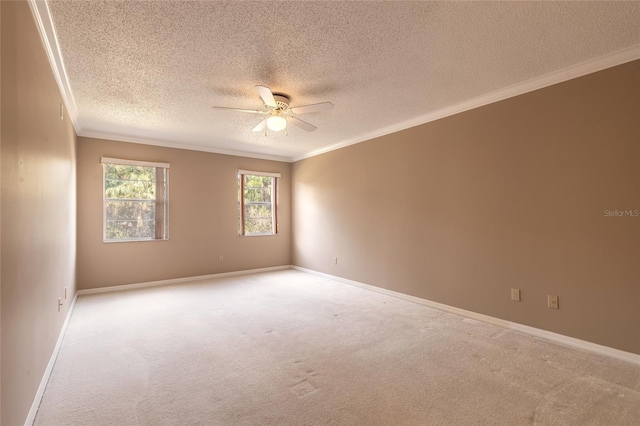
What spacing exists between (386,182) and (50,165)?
3.89 metres

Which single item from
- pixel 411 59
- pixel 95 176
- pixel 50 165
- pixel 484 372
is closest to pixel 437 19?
pixel 411 59

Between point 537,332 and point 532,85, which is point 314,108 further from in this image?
point 537,332

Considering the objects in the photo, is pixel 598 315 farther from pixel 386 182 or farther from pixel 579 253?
pixel 386 182

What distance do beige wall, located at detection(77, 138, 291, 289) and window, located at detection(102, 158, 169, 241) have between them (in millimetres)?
120

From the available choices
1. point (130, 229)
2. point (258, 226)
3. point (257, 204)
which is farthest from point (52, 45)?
point (258, 226)

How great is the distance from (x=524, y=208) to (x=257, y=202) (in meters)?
4.84

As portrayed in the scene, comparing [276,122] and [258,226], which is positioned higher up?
[276,122]

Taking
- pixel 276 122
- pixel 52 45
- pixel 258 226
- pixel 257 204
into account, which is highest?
pixel 52 45

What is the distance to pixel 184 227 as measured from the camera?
547 centimetres

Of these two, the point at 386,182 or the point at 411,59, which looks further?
the point at 386,182

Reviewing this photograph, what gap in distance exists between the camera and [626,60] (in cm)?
249

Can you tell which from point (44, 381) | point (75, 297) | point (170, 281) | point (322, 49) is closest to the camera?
point (44, 381)

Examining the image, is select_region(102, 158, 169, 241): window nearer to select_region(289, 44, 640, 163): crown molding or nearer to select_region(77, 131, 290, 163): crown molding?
select_region(77, 131, 290, 163): crown molding

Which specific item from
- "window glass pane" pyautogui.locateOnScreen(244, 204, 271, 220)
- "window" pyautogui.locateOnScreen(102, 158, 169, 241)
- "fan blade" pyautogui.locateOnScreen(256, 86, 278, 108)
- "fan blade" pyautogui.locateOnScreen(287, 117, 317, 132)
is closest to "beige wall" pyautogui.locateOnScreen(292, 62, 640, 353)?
"fan blade" pyautogui.locateOnScreen(287, 117, 317, 132)
